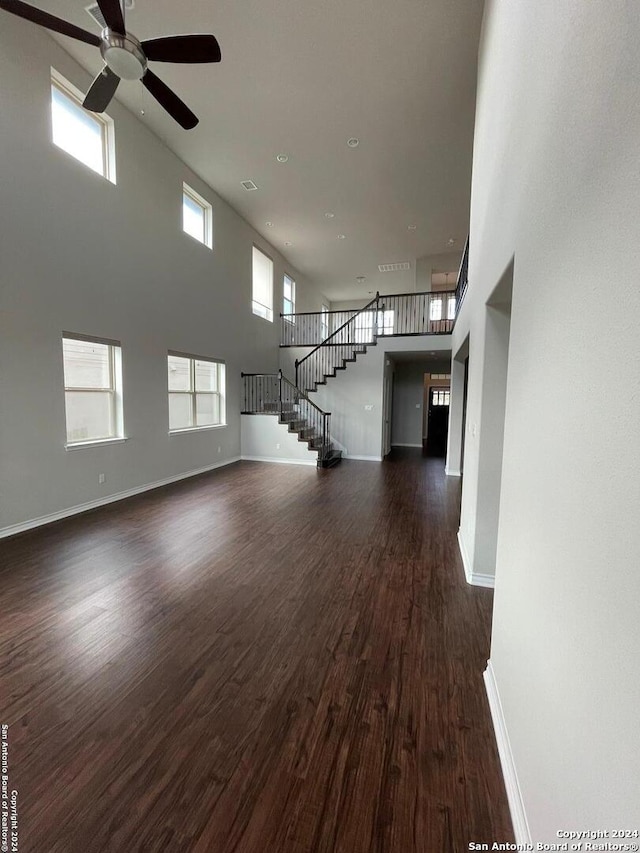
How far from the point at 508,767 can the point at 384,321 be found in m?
8.48

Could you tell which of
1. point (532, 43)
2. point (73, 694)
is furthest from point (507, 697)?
point (532, 43)

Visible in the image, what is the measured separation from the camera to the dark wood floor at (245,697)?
128cm

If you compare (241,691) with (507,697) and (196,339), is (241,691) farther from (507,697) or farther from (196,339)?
(196,339)

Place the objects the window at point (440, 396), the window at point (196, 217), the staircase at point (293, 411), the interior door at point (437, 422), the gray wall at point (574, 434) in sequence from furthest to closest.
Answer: the window at point (440, 396)
the interior door at point (437, 422)
the staircase at point (293, 411)
the window at point (196, 217)
the gray wall at point (574, 434)

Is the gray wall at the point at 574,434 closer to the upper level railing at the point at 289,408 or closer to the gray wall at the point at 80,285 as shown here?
the gray wall at the point at 80,285

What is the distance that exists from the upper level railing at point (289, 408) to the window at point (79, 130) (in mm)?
4467

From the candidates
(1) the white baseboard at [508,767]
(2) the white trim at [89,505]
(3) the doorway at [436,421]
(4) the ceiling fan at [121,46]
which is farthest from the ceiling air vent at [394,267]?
(1) the white baseboard at [508,767]

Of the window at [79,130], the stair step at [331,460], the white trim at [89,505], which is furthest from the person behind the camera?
the stair step at [331,460]

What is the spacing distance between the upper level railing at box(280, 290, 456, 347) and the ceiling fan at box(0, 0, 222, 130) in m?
5.83

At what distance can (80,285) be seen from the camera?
14.4ft

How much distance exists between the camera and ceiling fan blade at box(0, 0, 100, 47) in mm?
2221

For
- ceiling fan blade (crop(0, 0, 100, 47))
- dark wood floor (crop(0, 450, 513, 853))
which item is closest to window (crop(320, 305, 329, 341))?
ceiling fan blade (crop(0, 0, 100, 47))

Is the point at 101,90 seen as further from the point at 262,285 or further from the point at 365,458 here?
the point at 365,458

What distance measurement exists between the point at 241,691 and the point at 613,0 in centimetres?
284
